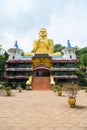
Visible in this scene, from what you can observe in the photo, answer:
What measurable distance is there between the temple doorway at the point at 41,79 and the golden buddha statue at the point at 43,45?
5594mm

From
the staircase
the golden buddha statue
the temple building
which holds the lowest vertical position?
the staircase

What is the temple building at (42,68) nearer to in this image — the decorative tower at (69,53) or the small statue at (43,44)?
the decorative tower at (69,53)

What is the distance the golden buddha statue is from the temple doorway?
559cm

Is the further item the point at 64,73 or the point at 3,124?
the point at 64,73

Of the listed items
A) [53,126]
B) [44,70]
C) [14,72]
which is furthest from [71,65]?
[53,126]

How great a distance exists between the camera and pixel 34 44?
48.4m

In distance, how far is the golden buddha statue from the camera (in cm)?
4744

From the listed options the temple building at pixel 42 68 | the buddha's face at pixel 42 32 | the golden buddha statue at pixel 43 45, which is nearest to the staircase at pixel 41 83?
the temple building at pixel 42 68

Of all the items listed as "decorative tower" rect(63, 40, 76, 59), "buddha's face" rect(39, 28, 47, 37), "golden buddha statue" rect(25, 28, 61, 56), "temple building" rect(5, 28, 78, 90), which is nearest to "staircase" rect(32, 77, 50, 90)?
"temple building" rect(5, 28, 78, 90)

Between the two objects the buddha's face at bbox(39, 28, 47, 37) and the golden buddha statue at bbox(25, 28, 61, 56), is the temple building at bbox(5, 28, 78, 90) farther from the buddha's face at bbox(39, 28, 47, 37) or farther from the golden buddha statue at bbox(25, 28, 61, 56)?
the buddha's face at bbox(39, 28, 47, 37)

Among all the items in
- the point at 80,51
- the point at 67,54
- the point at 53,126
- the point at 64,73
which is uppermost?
the point at 80,51

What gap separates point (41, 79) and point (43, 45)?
32.6ft

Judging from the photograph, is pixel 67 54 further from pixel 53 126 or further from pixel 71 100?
pixel 53 126

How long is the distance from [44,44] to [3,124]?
127ft
